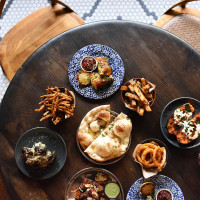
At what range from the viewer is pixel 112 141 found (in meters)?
3.22

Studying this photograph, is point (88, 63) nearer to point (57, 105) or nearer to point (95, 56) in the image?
point (95, 56)

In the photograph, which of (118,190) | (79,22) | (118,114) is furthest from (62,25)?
(118,190)

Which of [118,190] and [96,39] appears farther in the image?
[96,39]

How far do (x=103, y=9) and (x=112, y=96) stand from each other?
2246 mm

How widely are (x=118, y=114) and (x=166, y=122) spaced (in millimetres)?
563

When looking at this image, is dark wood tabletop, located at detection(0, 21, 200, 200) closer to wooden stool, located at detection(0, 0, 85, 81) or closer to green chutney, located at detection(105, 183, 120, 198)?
green chutney, located at detection(105, 183, 120, 198)

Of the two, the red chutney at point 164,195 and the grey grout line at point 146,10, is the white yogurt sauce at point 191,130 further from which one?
the grey grout line at point 146,10

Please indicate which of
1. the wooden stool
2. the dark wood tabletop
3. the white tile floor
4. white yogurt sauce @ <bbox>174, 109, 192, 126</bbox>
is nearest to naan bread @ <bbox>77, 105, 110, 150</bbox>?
the dark wood tabletop

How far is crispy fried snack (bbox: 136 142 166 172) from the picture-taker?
10.4 ft

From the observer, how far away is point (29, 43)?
3.79m

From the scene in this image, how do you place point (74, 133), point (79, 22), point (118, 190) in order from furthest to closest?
point (79, 22), point (74, 133), point (118, 190)

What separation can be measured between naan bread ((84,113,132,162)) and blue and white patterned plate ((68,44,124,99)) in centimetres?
35

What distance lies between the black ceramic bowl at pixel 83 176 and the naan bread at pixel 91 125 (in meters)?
0.26

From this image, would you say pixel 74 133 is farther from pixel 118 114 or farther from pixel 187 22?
pixel 187 22
